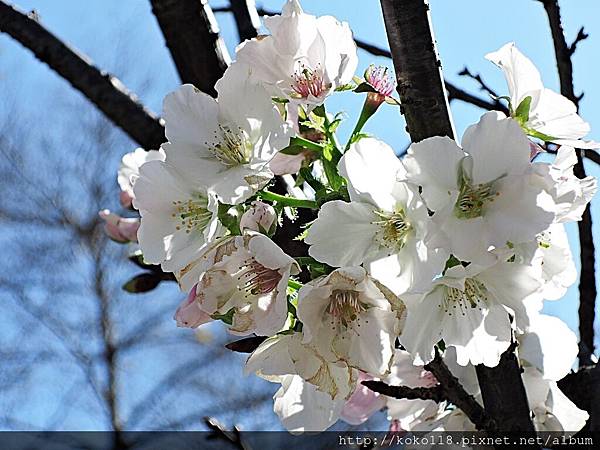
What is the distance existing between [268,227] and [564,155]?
0.59 feet

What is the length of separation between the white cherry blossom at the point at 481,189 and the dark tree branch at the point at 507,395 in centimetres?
16

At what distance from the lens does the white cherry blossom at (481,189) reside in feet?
1.27

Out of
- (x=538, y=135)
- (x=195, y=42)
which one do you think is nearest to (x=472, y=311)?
(x=538, y=135)

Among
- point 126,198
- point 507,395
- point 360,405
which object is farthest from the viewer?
point 126,198

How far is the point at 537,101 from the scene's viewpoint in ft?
1.59

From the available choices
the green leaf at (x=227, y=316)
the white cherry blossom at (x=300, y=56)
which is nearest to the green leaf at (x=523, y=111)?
the white cherry blossom at (x=300, y=56)

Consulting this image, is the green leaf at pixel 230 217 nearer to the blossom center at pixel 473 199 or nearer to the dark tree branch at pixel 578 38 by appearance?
the blossom center at pixel 473 199

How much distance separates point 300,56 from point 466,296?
18cm

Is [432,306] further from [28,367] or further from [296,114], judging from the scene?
[28,367]

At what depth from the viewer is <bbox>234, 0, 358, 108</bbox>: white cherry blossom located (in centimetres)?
47

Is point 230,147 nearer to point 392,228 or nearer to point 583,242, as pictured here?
point 392,228

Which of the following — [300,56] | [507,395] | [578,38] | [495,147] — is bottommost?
[507,395]

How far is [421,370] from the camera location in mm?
616

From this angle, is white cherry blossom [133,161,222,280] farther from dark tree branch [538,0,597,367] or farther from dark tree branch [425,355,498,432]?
dark tree branch [538,0,597,367]
